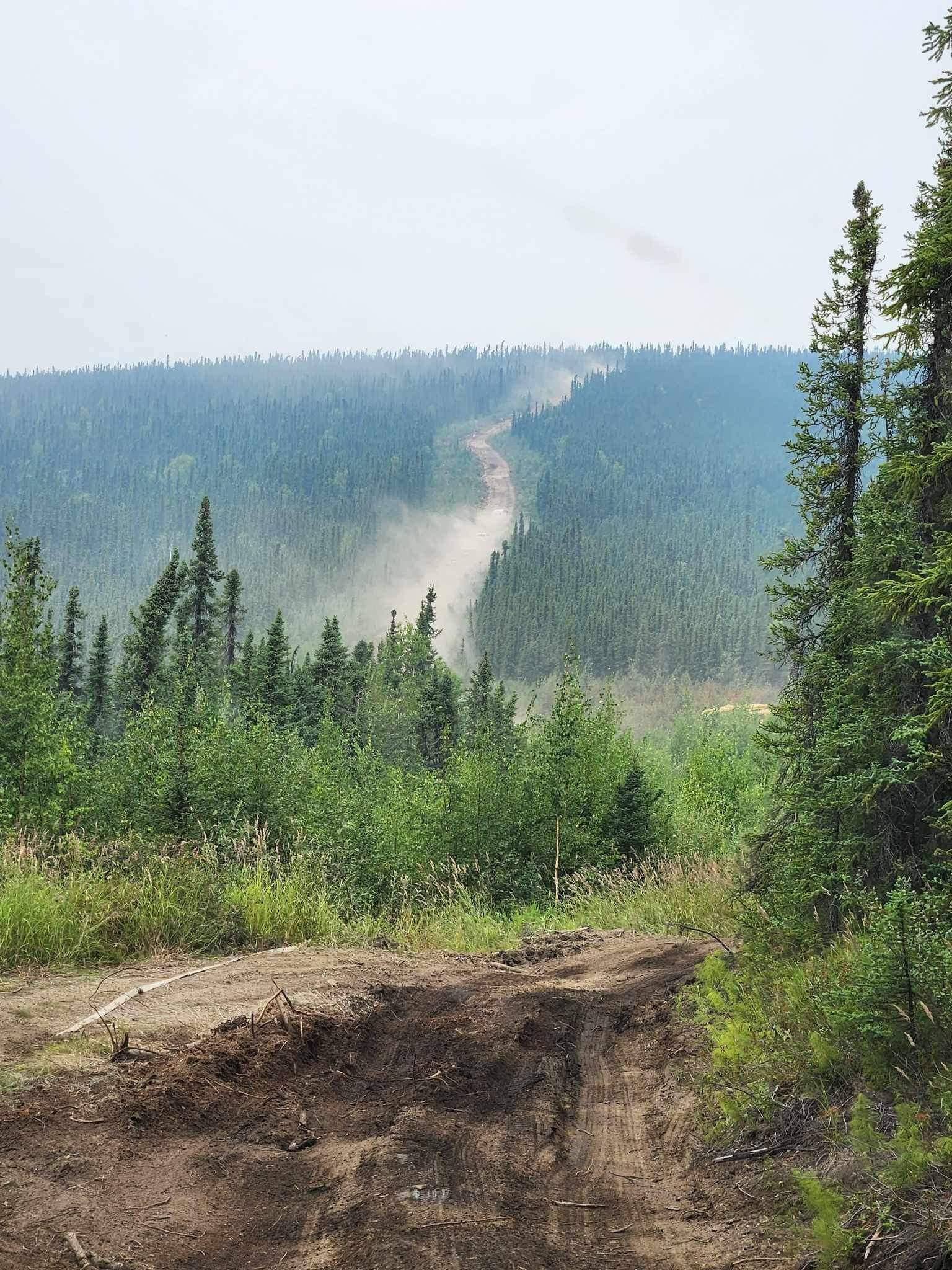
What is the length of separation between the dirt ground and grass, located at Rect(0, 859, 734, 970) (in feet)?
2.08

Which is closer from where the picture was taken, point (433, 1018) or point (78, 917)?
point (433, 1018)

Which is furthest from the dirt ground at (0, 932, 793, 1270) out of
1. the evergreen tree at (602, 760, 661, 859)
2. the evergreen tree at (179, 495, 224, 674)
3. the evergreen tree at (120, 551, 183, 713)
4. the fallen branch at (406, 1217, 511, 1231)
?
the evergreen tree at (120, 551, 183, 713)

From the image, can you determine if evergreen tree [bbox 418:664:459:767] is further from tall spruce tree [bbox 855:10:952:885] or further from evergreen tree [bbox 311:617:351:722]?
tall spruce tree [bbox 855:10:952:885]

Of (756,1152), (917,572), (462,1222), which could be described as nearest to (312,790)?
(917,572)

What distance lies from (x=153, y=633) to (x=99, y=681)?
1144 centimetres

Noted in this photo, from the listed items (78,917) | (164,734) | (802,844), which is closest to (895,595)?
(802,844)

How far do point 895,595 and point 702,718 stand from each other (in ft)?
305

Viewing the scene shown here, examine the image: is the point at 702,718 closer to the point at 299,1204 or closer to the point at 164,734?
the point at 164,734

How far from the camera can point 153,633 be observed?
177ft

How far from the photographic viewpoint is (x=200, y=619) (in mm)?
52906

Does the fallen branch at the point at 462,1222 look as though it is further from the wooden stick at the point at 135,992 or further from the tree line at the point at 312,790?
the tree line at the point at 312,790

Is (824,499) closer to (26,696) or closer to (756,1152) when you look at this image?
(756,1152)

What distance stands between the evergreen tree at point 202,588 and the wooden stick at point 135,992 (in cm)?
4444

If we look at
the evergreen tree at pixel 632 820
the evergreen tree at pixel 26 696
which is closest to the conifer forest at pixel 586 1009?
the evergreen tree at pixel 26 696
